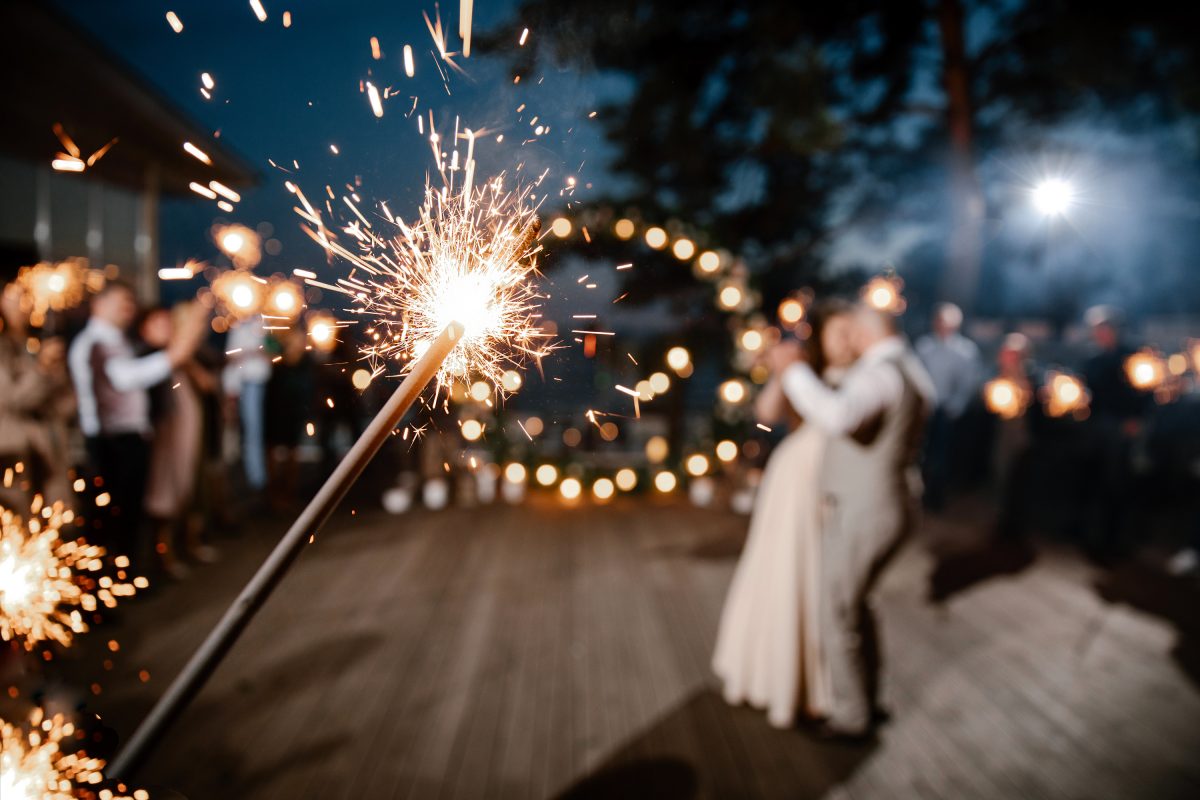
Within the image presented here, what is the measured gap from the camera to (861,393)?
2590 mm

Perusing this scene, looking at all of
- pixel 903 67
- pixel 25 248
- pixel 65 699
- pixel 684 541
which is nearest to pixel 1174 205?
pixel 903 67

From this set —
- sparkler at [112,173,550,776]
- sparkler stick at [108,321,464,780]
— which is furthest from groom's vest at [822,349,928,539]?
sparkler stick at [108,321,464,780]

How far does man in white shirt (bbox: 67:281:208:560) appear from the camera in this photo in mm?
3889

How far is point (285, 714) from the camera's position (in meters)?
3.03

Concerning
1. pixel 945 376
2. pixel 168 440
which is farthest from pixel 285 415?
pixel 945 376

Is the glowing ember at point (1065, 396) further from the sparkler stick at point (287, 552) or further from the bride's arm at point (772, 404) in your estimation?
the sparkler stick at point (287, 552)

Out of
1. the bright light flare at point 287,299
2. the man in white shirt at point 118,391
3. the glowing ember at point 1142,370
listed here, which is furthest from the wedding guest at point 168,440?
the glowing ember at point 1142,370

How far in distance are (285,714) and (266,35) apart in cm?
286

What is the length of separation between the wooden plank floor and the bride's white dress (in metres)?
0.17

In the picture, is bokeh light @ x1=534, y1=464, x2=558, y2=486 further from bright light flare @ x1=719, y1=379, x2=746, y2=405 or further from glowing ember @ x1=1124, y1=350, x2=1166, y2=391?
glowing ember @ x1=1124, y1=350, x2=1166, y2=391

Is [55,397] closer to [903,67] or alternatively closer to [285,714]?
[285,714]

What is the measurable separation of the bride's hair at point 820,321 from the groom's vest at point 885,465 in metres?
0.37

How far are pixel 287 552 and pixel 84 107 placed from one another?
1125cm

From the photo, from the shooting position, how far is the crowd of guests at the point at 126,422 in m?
3.43
